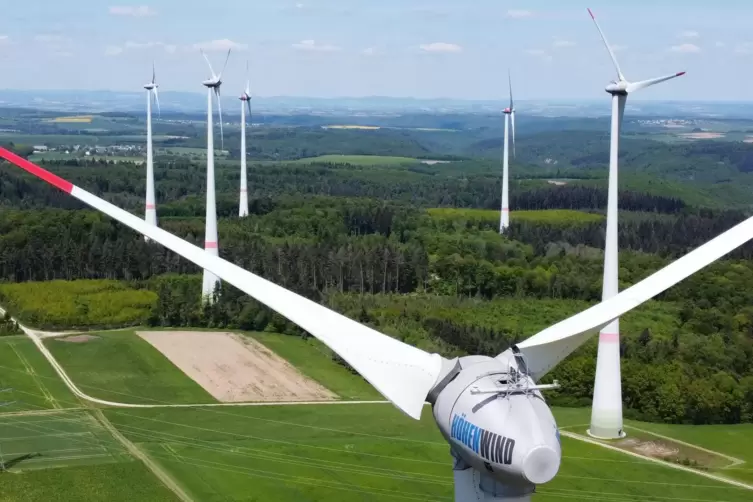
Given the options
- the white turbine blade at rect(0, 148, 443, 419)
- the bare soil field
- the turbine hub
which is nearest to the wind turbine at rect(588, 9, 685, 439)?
the turbine hub

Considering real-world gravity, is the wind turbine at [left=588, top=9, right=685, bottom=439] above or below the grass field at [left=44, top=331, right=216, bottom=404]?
above

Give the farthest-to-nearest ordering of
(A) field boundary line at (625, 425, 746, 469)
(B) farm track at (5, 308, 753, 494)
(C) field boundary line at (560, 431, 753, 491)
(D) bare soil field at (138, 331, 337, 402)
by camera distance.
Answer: (D) bare soil field at (138, 331, 337, 402), (A) field boundary line at (625, 425, 746, 469), (C) field boundary line at (560, 431, 753, 491), (B) farm track at (5, 308, 753, 494)

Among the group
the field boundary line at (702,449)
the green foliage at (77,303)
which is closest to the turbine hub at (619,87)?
the field boundary line at (702,449)

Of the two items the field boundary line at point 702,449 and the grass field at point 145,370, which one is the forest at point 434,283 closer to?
the field boundary line at point 702,449

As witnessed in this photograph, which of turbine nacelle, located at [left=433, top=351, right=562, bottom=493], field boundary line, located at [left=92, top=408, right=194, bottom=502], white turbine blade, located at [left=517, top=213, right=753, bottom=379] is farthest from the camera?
field boundary line, located at [left=92, top=408, right=194, bottom=502]

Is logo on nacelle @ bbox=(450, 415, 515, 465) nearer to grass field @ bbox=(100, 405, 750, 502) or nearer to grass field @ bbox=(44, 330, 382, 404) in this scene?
grass field @ bbox=(100, 405, 750, 502)

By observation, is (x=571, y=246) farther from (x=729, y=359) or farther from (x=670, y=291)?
(x=729, y=359)

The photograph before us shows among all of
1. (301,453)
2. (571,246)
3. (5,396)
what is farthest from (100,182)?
(301,453)
